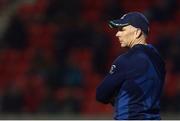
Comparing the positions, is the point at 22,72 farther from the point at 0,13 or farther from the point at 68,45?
the point at 0,13

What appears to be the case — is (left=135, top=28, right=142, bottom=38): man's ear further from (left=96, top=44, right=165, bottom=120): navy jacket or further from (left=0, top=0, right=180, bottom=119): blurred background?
(left=0, top=0, right=180, bottom=119): blurred background

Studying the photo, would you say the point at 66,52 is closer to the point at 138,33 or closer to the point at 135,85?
the point at 138,33

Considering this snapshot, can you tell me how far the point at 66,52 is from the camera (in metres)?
12.1

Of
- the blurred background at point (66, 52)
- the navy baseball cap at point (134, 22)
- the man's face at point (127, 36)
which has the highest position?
the blurred background at point (66, 52)

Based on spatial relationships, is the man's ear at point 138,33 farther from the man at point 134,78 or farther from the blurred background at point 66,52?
the blurred background at point 66,52

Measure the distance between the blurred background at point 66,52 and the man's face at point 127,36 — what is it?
626 centimetres

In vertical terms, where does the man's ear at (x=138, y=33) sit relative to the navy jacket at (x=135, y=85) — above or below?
above

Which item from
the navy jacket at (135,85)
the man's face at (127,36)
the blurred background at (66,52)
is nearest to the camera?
the navy jacket at (135,85)

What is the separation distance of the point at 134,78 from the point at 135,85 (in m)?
0.04

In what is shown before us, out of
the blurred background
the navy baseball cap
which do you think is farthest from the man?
the blurred background

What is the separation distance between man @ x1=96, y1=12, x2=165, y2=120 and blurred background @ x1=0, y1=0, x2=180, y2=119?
20.5ft

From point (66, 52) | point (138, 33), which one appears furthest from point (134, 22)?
point (66, 52)

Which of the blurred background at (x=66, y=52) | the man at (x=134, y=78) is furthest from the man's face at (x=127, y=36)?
the blurred background at (x=66, y=52)

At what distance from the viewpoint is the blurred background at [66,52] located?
36.9ft
